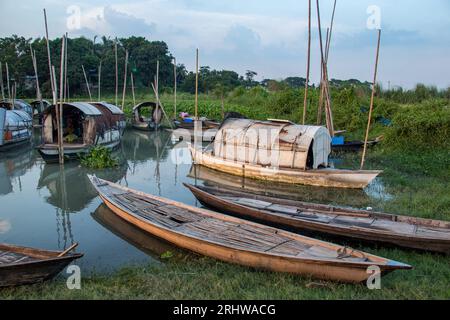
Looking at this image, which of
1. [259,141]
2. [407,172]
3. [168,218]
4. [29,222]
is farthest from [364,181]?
[29,222]

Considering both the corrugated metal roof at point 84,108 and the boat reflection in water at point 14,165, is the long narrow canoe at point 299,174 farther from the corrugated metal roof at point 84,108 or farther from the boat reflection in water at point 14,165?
the boat reflection in water at point 14,165

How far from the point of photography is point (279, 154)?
1283cm

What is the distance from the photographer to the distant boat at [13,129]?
17.9 meters

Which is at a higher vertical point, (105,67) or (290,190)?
(105,67)

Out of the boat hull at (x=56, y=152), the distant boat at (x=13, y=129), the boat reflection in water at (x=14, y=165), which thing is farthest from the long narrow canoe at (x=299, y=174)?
the distant boat at (x=13, y=129)

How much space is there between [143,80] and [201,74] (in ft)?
29.9

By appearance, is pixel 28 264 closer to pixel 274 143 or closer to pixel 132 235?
pixel 132 235

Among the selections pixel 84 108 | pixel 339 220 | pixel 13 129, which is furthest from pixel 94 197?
pixel 13 129

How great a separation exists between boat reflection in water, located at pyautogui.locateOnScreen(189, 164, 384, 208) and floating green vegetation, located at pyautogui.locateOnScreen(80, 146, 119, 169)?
3107 mm

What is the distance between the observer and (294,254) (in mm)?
6000

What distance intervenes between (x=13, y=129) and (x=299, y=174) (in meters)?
13.9

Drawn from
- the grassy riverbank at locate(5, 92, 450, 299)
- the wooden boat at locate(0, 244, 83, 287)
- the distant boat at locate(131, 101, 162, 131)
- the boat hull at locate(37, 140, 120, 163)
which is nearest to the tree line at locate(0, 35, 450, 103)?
the distant boat at locate(131, 101, 162, 131)

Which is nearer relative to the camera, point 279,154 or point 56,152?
point 279,154
